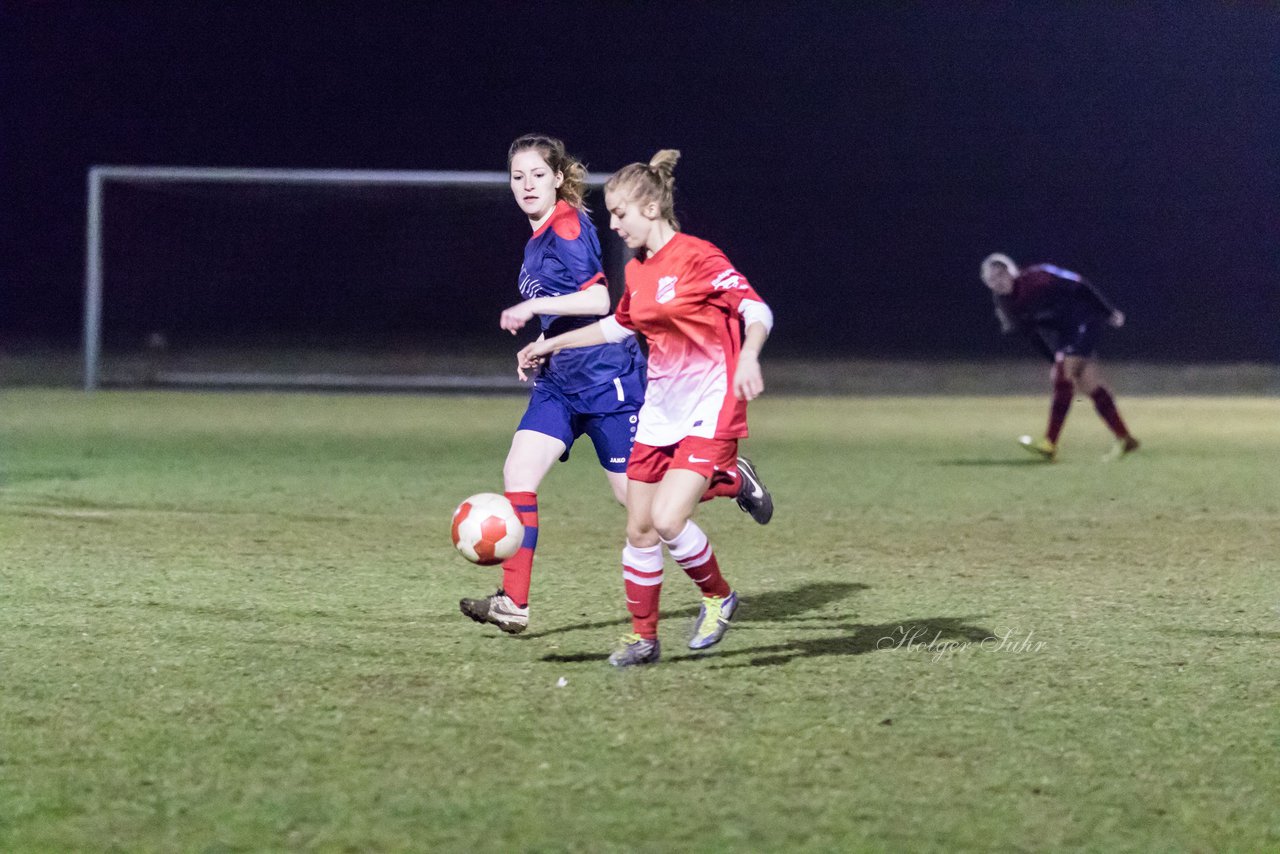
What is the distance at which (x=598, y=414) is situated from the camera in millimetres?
5508

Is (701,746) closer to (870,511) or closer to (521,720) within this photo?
(521,720)

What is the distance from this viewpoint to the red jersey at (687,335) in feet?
16.2

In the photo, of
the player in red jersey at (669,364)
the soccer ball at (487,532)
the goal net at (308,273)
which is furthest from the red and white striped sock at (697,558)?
the goal net at (308,273)

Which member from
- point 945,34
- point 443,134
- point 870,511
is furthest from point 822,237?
point 870,511

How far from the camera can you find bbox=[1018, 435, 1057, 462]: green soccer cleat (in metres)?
12.3

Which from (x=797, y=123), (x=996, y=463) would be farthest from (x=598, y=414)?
(x=797, y=123)

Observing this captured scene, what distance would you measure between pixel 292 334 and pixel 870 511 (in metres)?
19.7

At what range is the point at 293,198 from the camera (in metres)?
20.3

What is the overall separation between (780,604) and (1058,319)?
6.81 meters

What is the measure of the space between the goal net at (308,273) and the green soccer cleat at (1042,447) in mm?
6165

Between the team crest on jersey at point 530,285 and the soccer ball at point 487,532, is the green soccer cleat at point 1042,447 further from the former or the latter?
the soccer ball at point 487,532

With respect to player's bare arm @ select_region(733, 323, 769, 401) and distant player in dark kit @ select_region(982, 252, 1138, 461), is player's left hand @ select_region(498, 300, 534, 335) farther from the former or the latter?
distant player in dark kit @ select_region(982, 252, 1138, 461)

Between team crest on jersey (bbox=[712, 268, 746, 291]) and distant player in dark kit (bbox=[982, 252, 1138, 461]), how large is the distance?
24.6 feet

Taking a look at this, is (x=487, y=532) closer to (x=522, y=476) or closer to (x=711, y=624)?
(x=522, y=476)
